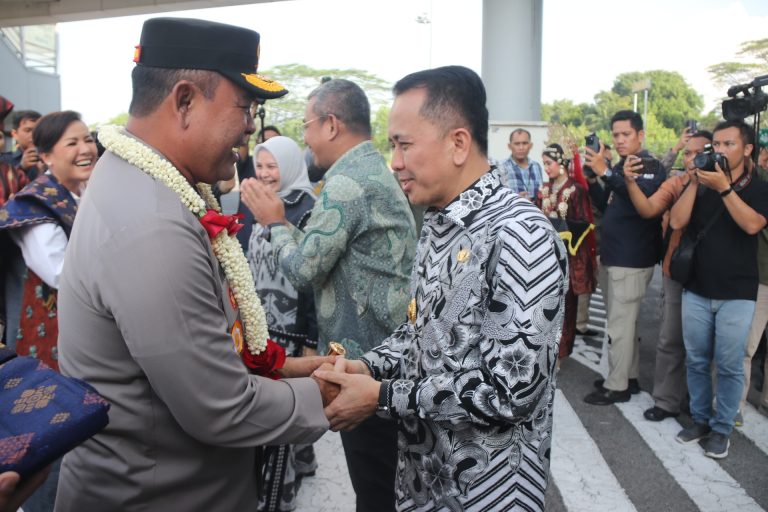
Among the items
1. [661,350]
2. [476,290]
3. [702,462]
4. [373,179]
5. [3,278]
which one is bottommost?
[702,462]

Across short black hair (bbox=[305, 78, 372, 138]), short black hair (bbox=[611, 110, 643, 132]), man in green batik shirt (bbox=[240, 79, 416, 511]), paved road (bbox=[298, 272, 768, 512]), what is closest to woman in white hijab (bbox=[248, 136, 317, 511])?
paved road (bbox=[298, 272, 768, 512])

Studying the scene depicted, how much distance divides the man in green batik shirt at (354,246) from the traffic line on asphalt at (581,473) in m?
1.62

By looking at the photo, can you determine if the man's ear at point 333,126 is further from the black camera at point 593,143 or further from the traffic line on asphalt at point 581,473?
the black camera at point 593,143

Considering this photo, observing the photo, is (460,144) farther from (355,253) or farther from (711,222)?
(711,222)

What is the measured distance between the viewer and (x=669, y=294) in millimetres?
5113

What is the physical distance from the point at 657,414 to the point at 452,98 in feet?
13.2

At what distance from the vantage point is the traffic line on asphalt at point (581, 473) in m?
3.91

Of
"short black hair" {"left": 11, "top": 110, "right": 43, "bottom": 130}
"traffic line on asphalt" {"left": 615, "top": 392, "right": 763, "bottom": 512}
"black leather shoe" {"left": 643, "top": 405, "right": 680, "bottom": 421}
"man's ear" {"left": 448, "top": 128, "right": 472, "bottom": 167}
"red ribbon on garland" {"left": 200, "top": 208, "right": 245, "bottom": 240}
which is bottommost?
"traffic line on asphalt" {"left": 615, "top": 392, "right": 763, "bottom": 512}

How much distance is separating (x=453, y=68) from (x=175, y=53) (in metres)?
0.85

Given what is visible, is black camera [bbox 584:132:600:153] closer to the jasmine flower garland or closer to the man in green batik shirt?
the man in green batik shirt

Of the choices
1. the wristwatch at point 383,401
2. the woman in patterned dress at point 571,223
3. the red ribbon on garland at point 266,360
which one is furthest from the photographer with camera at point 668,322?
the red ribbon on garland at point 266,360

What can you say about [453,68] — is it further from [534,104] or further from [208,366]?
[534,104]

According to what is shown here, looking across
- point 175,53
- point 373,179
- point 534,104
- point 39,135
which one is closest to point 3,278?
point 39,135

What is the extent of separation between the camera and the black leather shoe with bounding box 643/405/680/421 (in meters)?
5.08
